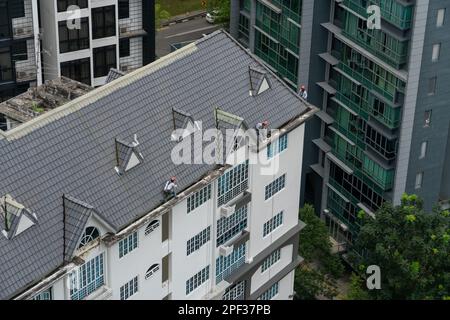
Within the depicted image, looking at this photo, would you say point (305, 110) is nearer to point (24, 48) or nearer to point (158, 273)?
point (158, 273)

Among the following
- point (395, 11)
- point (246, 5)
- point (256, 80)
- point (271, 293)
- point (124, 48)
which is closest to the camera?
point (256, 80)

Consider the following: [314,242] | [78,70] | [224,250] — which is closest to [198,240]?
[224,250]

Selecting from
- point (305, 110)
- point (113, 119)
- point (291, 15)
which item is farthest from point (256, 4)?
point (113, 119)

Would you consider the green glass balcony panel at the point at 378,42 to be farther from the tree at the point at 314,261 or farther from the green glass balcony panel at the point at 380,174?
the tree at the point at 314,261

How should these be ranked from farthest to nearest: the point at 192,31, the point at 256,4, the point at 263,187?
the point at 192,31, the point at 256,4, the point at 263,187

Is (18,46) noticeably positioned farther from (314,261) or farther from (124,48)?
(314,261)

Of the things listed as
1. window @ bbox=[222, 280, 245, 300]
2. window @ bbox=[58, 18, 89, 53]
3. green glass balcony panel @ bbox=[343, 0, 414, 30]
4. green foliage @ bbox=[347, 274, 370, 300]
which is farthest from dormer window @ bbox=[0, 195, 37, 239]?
green glass balcony panel @ bbox=[343, 0, 414, 30]
